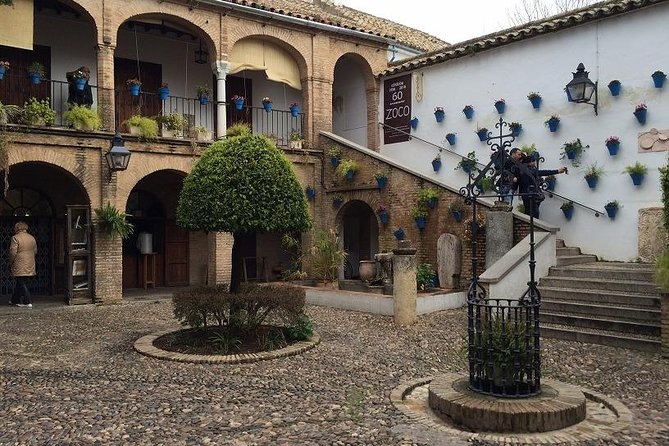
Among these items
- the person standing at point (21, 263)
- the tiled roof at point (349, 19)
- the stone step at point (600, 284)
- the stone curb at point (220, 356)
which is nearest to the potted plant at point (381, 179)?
the tiled roof at point (349, 19)

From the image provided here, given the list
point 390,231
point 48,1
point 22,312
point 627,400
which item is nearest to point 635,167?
point 390,231

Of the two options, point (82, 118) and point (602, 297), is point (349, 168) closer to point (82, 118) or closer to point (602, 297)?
point (82, 118)

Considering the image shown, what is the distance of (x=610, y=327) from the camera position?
26.6 feet

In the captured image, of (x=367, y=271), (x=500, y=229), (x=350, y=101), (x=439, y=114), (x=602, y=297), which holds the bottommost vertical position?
(x=602, y=297)

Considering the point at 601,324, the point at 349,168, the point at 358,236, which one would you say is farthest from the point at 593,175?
the point at 358,236

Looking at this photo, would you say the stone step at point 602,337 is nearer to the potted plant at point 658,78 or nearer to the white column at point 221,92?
the potted plant at point 658,78

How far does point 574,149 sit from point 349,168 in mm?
5153

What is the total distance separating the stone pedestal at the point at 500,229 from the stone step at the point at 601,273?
951mm

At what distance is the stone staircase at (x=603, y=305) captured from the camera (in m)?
7.83

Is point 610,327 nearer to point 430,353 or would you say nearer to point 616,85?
point 430,353

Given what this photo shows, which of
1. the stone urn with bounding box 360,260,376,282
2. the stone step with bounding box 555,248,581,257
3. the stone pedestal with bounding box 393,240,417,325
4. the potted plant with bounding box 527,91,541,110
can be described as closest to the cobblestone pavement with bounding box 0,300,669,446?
the stone pedestal with bounding box 393,240,417,325

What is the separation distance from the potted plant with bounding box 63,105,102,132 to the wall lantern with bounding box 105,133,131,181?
27.2 inches

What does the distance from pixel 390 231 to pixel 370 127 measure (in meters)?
4.13

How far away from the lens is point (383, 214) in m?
13.6
